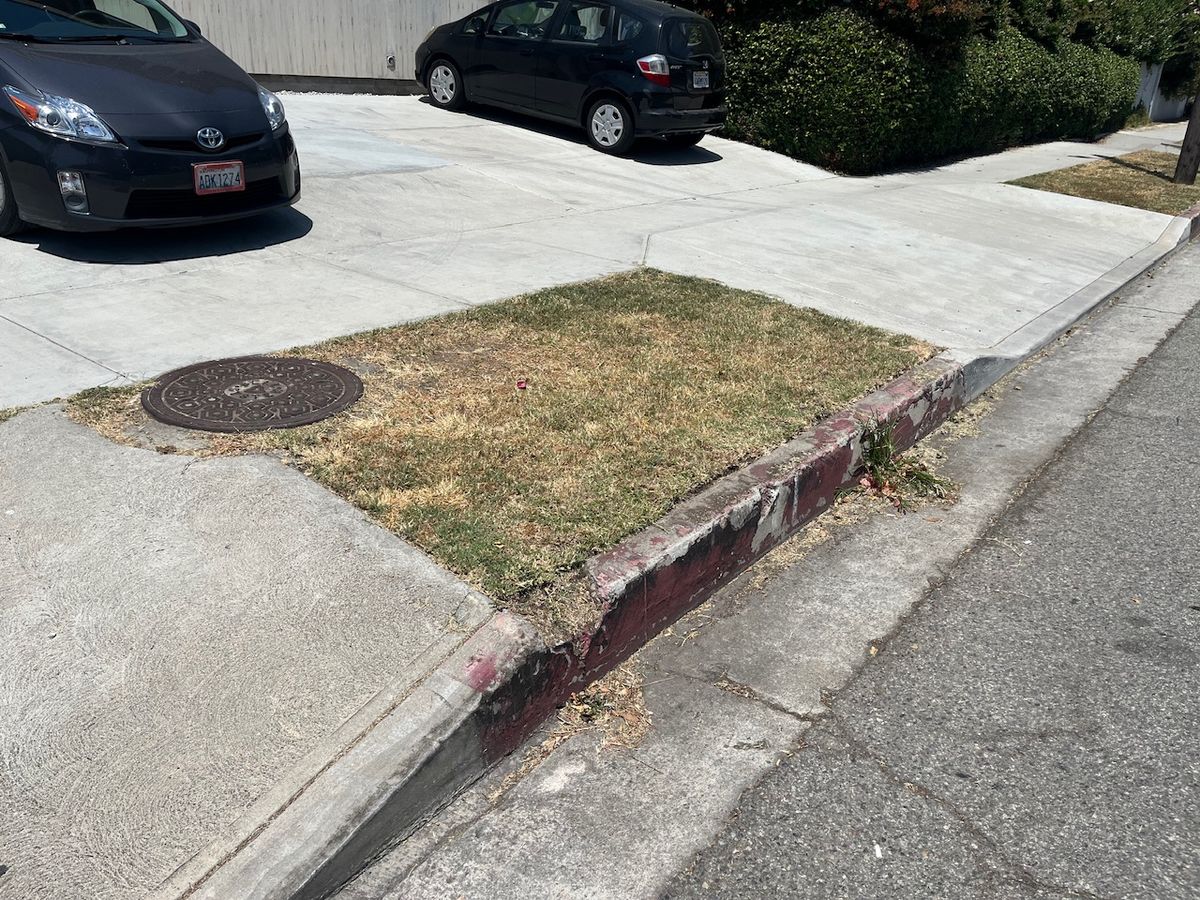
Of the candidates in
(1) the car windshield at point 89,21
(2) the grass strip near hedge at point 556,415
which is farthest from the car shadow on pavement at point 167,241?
(2) the grass strip near hedge at point 556,415

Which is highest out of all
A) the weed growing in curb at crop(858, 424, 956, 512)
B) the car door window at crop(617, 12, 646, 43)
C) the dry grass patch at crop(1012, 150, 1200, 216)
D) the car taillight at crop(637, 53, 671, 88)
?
the car door window at crop(617, 12, 646, 43)

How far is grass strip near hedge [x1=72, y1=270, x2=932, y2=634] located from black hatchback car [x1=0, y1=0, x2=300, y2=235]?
1957 millimetres

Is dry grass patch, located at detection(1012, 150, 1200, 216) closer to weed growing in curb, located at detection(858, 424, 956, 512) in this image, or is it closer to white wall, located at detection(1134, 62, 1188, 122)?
weed growing in curb, located at detection(858, 424, 956, 512)

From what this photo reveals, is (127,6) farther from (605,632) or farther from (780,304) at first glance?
(605,632)

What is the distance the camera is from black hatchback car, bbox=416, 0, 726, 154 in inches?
459

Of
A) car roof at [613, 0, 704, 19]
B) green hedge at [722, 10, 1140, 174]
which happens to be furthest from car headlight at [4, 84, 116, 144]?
green hedge at [722, 10, 1140, 174]

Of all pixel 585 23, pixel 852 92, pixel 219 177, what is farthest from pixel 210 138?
pixel 852 92

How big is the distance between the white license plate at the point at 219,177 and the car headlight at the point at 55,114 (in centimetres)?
58

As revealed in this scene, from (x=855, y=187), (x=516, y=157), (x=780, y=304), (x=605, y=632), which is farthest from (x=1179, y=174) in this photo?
(x=605, y=632)

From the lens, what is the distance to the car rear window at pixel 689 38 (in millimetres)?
11633

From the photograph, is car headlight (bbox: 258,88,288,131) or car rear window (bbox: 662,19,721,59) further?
car rear window (bbox: 662,19,721,59)

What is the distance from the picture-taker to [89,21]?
281 inches

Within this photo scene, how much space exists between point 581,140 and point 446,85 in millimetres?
2084

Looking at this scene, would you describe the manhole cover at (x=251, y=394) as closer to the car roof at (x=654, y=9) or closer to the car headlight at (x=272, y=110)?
the car headlight at (x=272, y=110)
